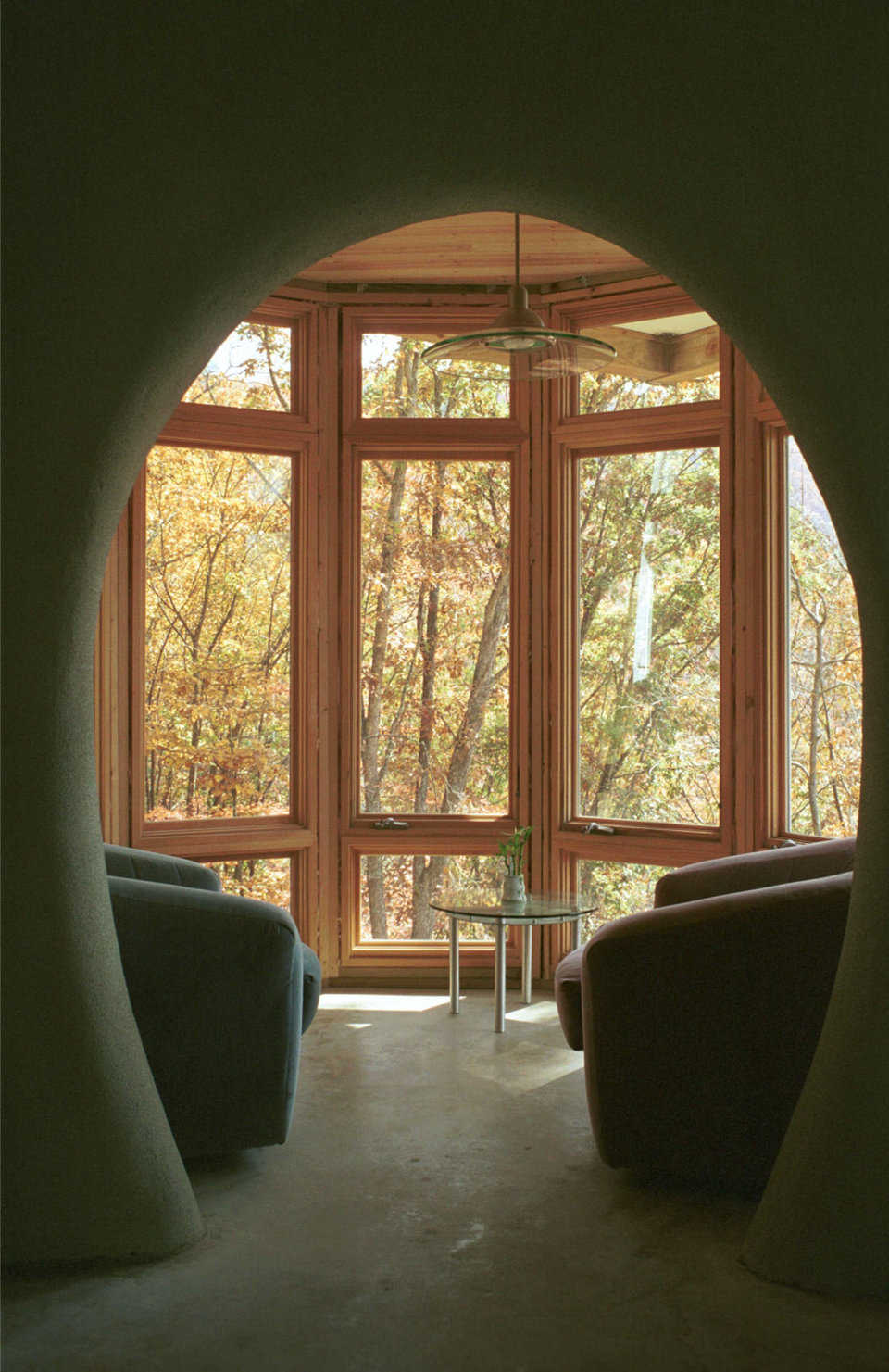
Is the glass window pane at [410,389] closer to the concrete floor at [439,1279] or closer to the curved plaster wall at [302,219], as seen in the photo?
the curved plaster wall at [302,219]

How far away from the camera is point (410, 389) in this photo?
19.7 ft

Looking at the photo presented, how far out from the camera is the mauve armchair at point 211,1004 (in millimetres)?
3373

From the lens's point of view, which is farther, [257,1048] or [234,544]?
[234,544]

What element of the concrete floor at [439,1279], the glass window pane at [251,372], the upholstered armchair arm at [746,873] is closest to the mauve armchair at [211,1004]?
the concrete floor at [439,1279]

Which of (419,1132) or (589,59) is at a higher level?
(589,59)

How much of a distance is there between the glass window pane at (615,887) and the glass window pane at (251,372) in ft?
8.43

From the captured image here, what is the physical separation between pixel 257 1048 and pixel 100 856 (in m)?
0.86

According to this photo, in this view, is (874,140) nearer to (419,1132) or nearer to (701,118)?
(701,118)

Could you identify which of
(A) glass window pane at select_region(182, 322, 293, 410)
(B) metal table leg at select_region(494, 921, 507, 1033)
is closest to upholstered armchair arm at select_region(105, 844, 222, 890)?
(B) metal table leg at select_region(494, 921, 507, 1033)

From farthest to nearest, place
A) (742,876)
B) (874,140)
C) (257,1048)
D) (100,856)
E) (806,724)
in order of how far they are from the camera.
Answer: (806,724) → (742,876) → (257,1048) → (100,856) → (874,140)

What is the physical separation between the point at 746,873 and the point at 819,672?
1.13m

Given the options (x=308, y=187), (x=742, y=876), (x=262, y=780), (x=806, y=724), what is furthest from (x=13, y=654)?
(x=806, y=724)

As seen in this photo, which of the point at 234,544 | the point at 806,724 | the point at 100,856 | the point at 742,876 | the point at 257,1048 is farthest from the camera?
the point at 234,544

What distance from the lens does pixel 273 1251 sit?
291 cm
